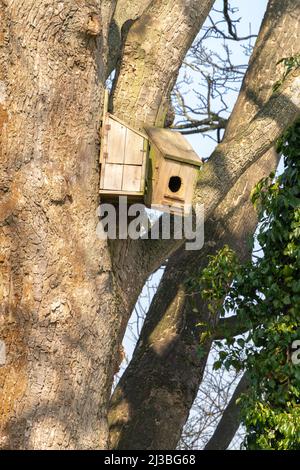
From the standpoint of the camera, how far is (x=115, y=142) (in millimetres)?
4438

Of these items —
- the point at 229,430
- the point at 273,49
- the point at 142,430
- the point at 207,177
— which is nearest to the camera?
the point at 207,177

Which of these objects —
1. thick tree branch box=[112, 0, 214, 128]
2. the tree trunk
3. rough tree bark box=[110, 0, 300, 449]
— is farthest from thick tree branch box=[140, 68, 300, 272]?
rough tree bark box=[110, 0, 300, 449]

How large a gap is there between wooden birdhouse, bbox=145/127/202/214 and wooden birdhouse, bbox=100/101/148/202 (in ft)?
0.31

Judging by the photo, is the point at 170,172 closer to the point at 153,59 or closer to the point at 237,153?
the point at 237,153

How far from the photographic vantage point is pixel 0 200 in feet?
13.8

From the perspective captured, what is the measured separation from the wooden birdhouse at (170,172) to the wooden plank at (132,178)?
127 millimetres

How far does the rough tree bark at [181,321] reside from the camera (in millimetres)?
6074

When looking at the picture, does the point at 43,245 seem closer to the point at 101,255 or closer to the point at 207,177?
the point at 101,255

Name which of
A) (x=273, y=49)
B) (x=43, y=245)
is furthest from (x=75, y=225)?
(x=273, y=49)

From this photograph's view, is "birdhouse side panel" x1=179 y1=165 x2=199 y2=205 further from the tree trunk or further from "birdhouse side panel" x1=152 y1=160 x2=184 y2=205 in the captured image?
the tree trunk

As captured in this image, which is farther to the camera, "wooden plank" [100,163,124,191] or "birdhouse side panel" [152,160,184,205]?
"birdhouse side panel" [152,160,184,205]

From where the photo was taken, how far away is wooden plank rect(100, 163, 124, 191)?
14.4 ft

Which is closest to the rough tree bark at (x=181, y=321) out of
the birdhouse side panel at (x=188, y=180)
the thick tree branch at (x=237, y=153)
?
the thick tree branch at (x=237, y=153)

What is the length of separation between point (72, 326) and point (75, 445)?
543mm
